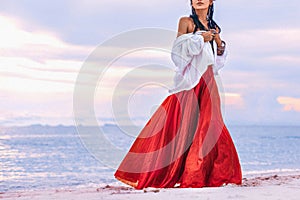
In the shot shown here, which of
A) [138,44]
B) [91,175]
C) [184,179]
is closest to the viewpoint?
[184,179]

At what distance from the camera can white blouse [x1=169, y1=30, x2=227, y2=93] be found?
528cm

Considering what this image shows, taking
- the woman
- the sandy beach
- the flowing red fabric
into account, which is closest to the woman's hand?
the woman

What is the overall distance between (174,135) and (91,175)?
716 cm

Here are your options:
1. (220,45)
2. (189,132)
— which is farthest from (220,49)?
(189,132)

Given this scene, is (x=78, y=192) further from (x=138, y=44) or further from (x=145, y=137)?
(x=138, y=44)

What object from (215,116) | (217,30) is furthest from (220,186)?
(217,30)

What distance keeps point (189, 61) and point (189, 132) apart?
692mm

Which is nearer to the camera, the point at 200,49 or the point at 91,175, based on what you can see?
the point at 200,49

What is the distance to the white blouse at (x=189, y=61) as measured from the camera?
5.28 meters

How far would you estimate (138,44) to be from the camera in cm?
545

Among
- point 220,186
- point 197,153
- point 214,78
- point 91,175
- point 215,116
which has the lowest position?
point 91,175

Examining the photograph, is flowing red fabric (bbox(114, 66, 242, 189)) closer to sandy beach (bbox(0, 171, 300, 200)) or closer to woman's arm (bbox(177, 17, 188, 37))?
sandy beach (bbox(0, 171, 300, 200))

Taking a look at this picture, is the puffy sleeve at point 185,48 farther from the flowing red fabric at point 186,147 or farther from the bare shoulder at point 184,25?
the flowing red fabric at point 186,147

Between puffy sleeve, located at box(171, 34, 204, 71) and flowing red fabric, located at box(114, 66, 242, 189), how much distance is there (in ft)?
0.85
